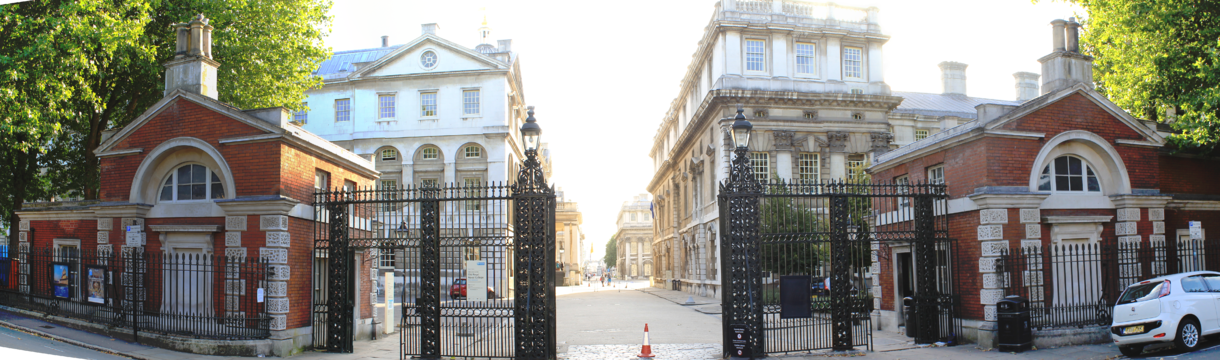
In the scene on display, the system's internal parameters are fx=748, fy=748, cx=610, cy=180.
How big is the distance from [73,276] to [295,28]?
9.58 metres

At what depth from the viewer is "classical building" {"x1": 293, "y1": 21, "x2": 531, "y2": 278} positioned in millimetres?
42375

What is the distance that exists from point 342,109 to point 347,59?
768 cm

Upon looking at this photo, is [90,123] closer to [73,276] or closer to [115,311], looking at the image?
[73,276]

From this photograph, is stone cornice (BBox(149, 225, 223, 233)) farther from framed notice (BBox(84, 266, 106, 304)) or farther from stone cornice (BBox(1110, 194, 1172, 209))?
stone cornice (BBox(1110, 194, 1172, 209))

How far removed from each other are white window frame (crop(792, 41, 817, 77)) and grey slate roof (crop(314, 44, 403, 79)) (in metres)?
25.7

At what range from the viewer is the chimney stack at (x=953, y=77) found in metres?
54.1

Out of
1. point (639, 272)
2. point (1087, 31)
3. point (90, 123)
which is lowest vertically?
point (639, 272)

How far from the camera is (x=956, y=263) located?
49.8ft

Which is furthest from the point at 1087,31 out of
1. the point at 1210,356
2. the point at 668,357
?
the point at 668,357

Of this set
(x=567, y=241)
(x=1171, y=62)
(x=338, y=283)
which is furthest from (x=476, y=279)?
(x=567, y=241)

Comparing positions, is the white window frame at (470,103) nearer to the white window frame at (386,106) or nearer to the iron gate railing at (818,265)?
the white window frame at (386,106)

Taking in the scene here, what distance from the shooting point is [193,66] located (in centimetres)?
1518

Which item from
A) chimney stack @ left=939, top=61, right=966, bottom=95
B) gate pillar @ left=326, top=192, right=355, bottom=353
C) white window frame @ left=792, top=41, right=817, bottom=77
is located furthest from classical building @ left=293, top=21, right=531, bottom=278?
chimney stack @ left=939, top=61, right=966, bottom=95

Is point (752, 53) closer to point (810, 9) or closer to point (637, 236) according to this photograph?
point (810, 9)
